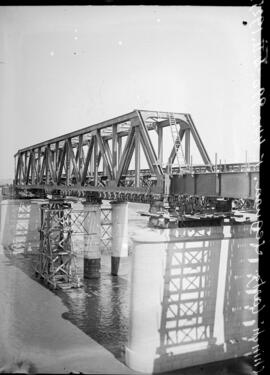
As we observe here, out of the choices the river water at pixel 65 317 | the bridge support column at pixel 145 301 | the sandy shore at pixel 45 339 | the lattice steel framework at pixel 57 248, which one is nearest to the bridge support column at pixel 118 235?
the river water at pixel 65 317

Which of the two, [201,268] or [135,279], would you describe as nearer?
[135,279]

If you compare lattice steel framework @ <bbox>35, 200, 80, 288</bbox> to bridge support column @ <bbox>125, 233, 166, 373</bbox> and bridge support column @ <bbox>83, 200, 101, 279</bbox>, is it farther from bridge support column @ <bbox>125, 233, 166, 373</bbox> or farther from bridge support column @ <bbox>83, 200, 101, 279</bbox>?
bridge support column @ <bbox>125, 233, 166, 373</bbox>

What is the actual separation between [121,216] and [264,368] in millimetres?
24794

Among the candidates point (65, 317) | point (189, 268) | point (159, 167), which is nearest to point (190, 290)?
point (189, 268)

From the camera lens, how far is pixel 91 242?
33.8 m

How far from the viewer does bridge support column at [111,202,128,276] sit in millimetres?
34406

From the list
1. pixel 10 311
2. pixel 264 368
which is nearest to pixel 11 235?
pixel 10 311

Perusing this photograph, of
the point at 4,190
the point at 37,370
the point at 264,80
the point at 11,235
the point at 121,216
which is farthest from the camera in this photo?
the point at 4,190

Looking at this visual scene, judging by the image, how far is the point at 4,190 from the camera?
5659cm

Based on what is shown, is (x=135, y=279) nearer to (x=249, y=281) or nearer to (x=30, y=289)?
(x=249, y=281)

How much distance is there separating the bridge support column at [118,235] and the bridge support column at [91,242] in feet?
5.36

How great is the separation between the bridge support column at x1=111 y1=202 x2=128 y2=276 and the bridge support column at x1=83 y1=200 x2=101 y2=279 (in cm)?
164

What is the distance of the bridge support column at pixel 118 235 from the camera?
34.4 meters

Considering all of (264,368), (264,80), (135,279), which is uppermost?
(264,80)
